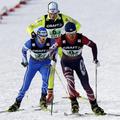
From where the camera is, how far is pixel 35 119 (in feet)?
43.5

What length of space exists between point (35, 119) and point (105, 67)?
804 cm

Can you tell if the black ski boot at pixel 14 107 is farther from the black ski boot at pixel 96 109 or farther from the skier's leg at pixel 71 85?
the black ski boot at pixel 96 109

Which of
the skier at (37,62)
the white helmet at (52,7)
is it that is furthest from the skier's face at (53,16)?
the skier at (37,62)

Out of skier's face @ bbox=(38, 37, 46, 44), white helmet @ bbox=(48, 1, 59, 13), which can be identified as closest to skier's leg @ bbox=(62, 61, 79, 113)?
skier's face @ bbox=(38, 37, 46, 44)

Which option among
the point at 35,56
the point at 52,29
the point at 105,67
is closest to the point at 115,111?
the point at 35,56

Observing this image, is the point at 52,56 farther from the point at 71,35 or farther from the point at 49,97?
the point at 49,97

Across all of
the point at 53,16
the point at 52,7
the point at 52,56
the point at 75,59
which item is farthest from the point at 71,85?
the point at 53,16

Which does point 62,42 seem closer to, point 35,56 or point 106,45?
point 35,56

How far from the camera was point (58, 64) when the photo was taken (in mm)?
21812

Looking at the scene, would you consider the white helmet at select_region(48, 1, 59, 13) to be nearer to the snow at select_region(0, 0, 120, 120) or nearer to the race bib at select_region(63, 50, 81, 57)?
the race bib at select_region(63, 50, 81, 57)

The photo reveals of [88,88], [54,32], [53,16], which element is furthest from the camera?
[54,32]

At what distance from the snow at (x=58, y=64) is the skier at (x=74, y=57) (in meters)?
0.42

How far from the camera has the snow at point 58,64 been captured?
14.7 meters

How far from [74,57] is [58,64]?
8.33 meters
